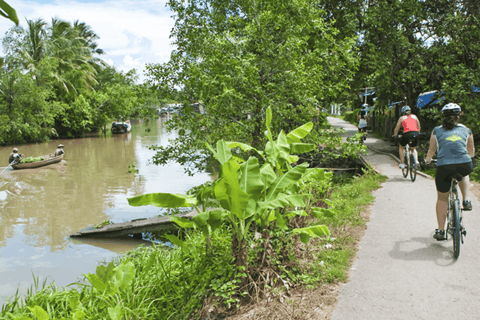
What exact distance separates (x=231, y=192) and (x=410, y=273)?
8.16 feet

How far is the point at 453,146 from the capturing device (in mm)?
5266

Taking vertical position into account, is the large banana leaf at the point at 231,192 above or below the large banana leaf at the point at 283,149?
below

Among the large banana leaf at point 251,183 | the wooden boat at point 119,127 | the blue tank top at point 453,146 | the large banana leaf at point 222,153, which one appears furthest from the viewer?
the wooden boat at point 119,127

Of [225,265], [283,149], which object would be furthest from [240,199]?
[283,149]

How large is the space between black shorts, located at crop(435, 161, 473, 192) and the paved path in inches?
35.3

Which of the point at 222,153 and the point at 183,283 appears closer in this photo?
the point at 183,283

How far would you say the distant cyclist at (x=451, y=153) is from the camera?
5.25m

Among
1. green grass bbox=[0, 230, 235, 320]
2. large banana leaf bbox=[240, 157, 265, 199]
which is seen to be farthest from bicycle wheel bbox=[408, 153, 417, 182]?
large banana leaf bbox=[240, 157, 265, 199]

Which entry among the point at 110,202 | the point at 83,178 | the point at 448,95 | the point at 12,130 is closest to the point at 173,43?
the point at 110,202

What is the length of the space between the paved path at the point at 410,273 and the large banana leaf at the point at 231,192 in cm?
140

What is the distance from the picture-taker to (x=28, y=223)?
39.5 ft

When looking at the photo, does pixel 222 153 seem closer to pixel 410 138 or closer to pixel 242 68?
pixel 242 68

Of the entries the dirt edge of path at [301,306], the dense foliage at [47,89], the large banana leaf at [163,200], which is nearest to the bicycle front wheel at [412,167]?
the dirt edge of path at [301,306]

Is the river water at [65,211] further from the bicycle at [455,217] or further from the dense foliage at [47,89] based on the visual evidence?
the dense foliage at [47,89]
